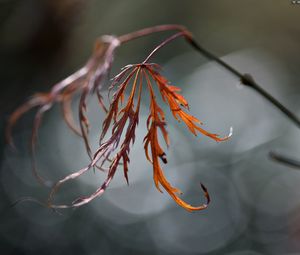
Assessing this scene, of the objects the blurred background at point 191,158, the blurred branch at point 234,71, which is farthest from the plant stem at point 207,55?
the blurred background at point 191,158

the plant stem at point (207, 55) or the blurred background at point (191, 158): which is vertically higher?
the plant stem at point (207, 55)

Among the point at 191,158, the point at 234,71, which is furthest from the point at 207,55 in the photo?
the point at 191,158

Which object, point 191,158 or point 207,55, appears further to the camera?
point 191,158

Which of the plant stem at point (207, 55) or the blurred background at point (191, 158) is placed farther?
the blurred background at point (191, 158)

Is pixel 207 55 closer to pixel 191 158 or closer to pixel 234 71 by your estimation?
pixel 234 71

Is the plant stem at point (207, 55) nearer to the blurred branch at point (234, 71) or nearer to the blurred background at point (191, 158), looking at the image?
the blurred branch at point (234, 71)

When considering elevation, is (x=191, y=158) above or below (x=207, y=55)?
below

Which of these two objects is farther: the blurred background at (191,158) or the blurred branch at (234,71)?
the blurred background at (191,158)

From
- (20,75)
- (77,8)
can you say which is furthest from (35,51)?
(77,8)

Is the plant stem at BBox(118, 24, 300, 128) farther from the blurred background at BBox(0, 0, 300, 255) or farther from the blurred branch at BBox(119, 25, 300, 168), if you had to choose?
the blurred background at BBox(0, 0, 300, 255)
